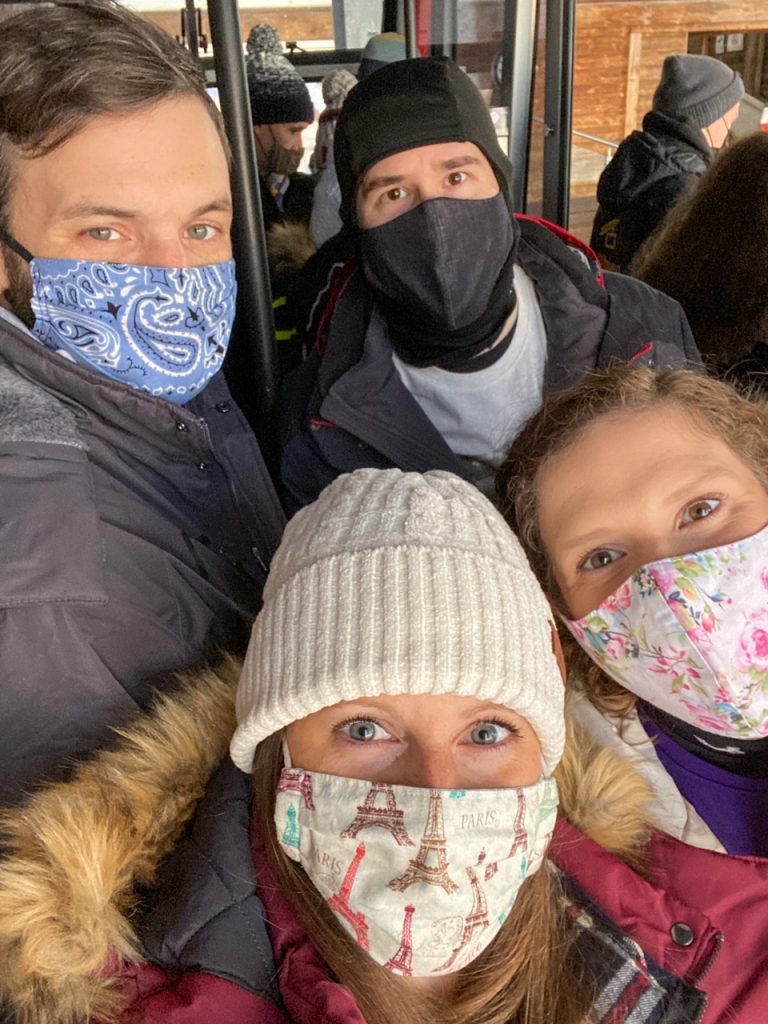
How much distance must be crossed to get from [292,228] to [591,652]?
2554 mm

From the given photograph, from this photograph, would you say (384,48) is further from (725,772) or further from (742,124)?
(742,124)

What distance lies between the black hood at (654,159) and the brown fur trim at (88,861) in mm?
3634

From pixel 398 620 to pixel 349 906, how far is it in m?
0.38

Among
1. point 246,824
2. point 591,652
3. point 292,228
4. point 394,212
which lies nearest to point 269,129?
point 292,228

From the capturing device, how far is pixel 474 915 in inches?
47.3

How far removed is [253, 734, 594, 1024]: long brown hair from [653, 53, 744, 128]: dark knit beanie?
405cm

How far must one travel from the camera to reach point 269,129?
4.56 m

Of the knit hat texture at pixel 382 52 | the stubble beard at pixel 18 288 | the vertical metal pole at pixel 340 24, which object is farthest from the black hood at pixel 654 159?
the stubble beard at pixel 18 288

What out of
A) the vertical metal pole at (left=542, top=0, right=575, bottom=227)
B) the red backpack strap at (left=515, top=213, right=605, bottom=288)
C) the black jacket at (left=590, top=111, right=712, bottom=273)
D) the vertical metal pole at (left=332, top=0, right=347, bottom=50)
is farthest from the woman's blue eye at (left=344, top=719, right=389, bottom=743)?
the vertical metal pole at (left=332, top=0, right=347, bottom=50)

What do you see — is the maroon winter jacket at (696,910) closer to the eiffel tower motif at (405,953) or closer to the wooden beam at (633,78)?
the eiffel tower motif at (405,953)

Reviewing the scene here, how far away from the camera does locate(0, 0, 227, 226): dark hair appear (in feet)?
5.44

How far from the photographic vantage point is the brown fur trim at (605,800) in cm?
150

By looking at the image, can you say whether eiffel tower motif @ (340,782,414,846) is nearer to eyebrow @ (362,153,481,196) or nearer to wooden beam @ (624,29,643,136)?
eyebrow @ (362,153,481,196)

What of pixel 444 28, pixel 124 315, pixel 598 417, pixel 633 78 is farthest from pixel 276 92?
pixel 633 78
